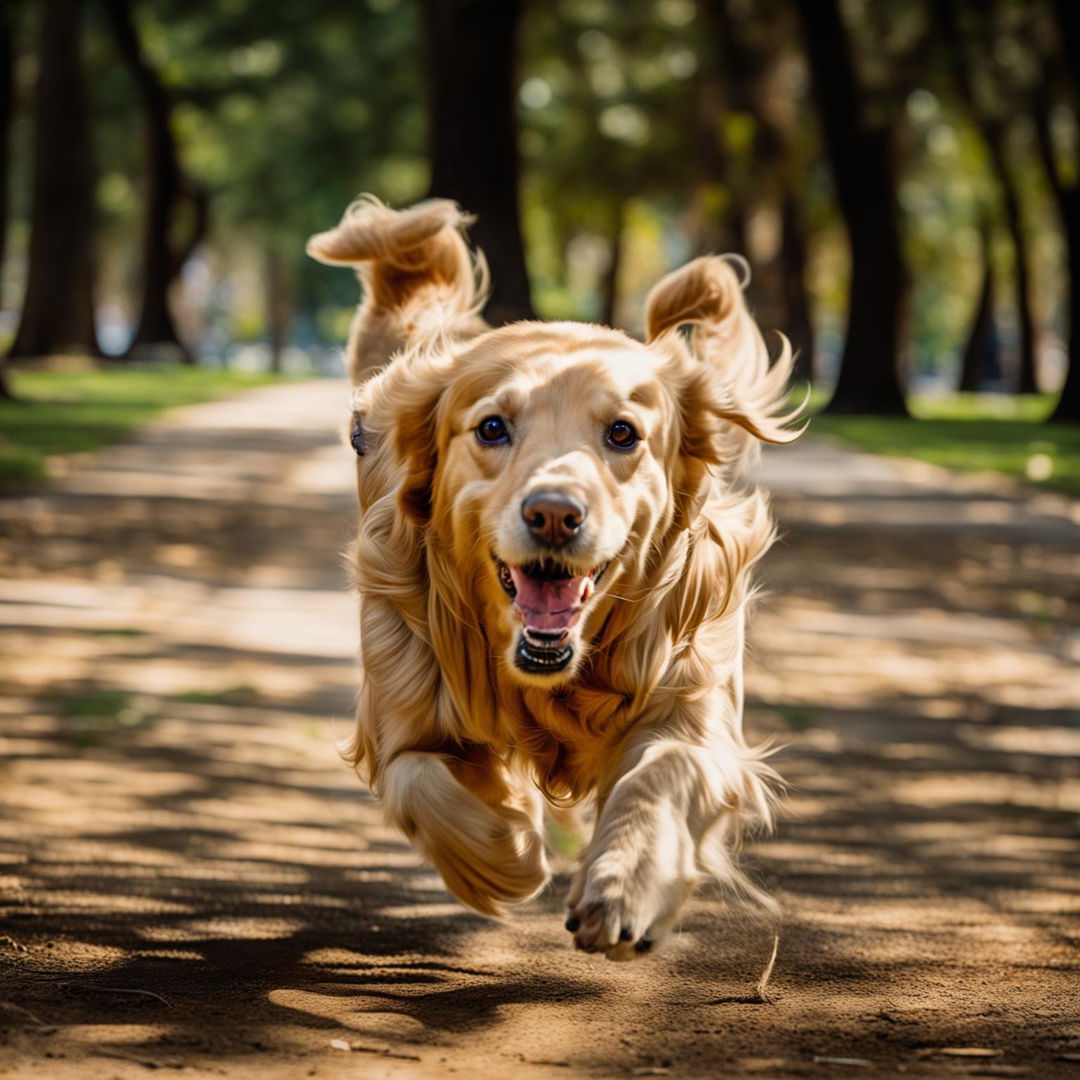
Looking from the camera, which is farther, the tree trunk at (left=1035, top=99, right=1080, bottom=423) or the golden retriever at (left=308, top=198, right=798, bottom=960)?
the tree trunk at (left=1035, top=99, right=1080, bottom=423)

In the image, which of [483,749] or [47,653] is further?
[47,653]

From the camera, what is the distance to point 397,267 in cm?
624

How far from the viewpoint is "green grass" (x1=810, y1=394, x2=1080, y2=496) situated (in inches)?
732

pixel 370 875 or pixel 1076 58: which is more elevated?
pixel 1076 58

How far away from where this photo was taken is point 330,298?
85625 mm

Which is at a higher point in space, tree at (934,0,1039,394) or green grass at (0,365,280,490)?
tree at (934,0,1039,394)

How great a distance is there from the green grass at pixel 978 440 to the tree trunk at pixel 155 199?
19175 millimetres

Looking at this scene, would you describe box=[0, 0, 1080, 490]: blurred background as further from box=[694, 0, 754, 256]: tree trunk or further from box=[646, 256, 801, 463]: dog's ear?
box=[646, 256, 801, 463]: dog's ear

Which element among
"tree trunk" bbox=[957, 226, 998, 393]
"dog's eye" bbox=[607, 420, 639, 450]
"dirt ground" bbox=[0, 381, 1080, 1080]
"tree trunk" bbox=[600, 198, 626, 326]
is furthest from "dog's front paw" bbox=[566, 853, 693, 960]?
"tree trunk" bbox=[600, 198, 626, 326]

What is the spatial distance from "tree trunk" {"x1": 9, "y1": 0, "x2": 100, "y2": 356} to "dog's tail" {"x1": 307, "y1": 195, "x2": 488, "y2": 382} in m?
26.7

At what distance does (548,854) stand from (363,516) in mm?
1532

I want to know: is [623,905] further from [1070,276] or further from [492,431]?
[1070,276]

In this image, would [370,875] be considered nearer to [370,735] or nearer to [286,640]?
[370,735]

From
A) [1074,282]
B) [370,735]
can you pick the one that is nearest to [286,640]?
[370,735]
